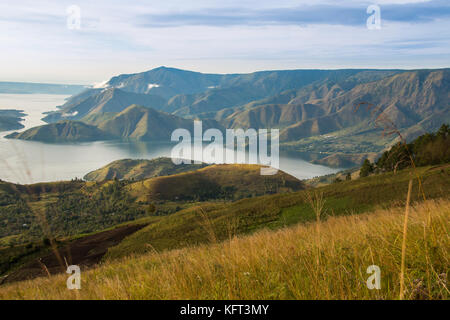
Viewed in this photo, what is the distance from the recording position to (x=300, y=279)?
11.0ft

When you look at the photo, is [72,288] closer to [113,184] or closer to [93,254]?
[93,254]

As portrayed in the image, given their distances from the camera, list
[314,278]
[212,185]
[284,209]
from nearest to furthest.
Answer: [314,278] < [284,209] < [212,185]

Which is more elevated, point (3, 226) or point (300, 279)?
point (300, 279)

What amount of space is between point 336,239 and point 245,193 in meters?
120

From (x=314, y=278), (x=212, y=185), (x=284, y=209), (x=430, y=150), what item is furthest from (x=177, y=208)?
(x=314, y=278)

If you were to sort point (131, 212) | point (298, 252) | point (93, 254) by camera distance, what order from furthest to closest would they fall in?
point (131, 212) → point (93, 254) → point (298, 252)

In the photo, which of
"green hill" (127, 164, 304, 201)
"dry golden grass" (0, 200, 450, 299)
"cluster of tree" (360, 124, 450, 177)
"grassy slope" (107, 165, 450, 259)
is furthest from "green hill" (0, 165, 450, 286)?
"cluster of tree" (360, 124, 450, 177)

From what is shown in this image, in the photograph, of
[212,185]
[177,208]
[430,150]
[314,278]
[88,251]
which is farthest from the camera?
[212,185]

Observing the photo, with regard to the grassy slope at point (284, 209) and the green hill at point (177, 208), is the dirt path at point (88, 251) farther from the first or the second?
the grassy slope at point (284, 209)

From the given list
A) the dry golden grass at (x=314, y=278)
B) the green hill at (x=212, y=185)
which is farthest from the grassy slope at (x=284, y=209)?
the green hill at (x=212, y=185)

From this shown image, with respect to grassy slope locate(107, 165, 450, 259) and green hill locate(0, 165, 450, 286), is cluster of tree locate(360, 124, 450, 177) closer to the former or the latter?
green hill locate(0, 165, 450, 286)

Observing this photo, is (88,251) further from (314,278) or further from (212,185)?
(212,185)

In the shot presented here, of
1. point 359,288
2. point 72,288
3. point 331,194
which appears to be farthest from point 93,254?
point 359,288

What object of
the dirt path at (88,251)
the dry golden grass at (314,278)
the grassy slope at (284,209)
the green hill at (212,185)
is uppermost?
the dry golden grass at (314,278)
